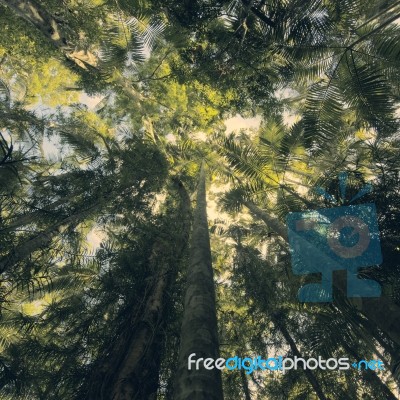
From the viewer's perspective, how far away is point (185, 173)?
11.5 metres

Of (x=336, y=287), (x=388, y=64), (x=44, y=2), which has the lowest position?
(x=336, y=287)

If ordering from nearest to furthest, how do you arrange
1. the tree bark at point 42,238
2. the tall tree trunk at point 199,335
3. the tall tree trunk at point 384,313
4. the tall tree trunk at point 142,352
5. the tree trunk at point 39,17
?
the tall tree trunk at point 199,335 → the tall tree trunk at point 142,352 → the tall tree trunk at point 384,313 → the tree trunk at point 39,17 → the tree bark at point 42,238

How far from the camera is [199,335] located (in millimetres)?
2404

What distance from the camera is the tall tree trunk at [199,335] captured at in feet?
6.24

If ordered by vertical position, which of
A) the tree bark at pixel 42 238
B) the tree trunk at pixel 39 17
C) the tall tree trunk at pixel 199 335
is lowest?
the tall tree trunk at pixel 199 335

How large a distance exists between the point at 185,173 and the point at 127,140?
3933 mm

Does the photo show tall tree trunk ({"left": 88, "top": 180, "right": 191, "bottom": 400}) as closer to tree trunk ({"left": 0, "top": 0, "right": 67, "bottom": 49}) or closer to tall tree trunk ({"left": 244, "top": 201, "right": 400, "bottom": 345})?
tall tree trunk ({"left": 244, "top": 201, "right": 400, "bottom": 345})

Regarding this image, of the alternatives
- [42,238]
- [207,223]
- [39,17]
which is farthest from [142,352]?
[39,17]

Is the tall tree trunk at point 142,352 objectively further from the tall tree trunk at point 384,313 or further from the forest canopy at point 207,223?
the tall tree trunk at point 384,313

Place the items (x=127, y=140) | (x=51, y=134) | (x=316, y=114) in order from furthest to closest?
(x=51, y=134)
(x=127, y=140)
(x=316, y=114)

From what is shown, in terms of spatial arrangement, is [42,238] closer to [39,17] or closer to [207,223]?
[207,223]

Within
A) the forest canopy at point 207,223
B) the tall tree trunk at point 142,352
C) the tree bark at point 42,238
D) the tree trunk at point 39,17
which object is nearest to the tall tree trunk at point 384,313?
the forest canopy at point 207,223

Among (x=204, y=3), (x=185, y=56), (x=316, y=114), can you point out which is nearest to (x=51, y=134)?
(x=185, y=56)

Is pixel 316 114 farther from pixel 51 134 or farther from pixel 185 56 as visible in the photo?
pixel 51 134
